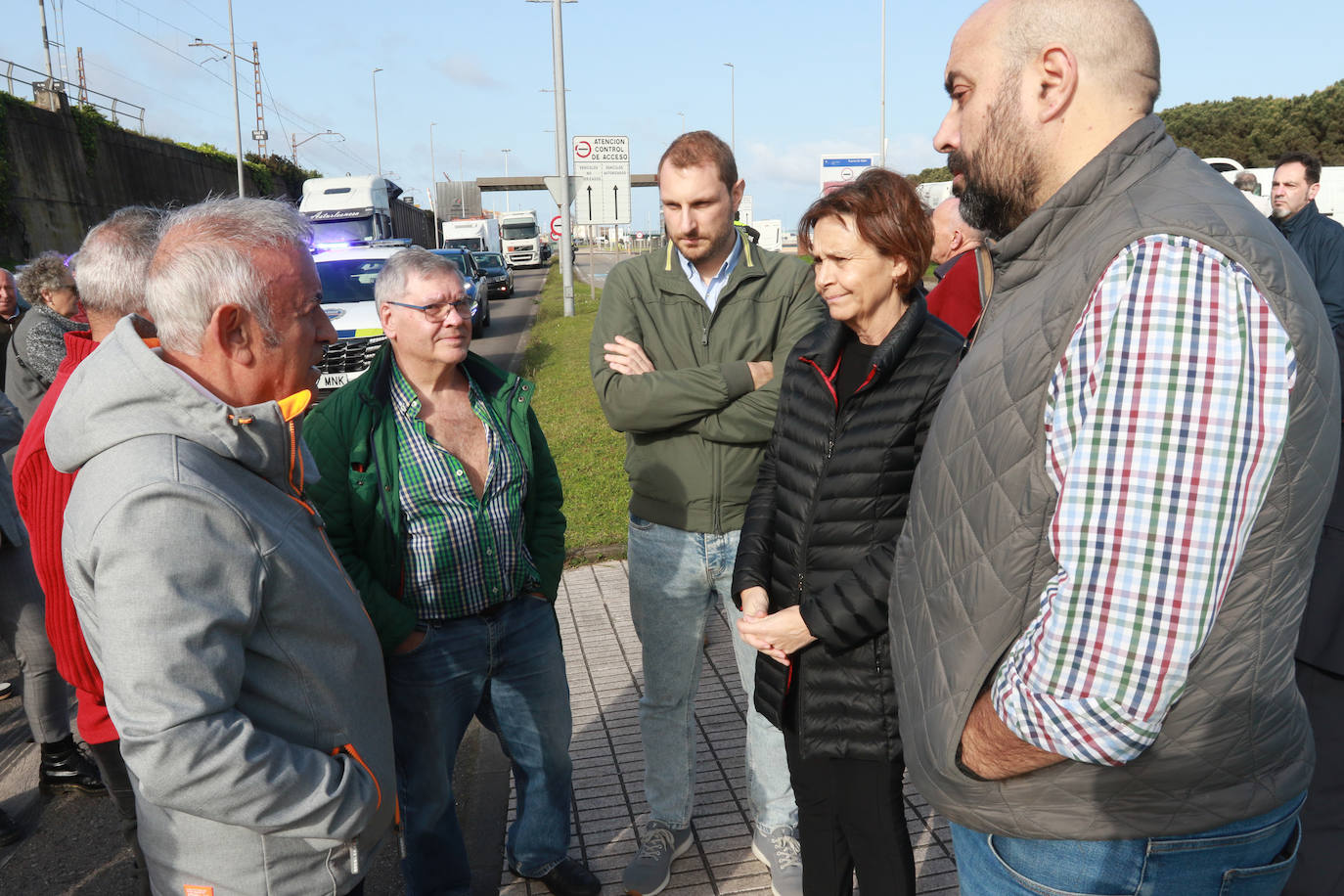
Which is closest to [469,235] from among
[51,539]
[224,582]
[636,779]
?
[636,779]

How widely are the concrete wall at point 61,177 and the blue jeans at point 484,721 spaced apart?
896 inches

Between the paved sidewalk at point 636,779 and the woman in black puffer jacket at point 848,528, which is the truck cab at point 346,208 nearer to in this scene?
the paved sidewalk at point 636,779

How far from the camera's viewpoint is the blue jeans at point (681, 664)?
3150 mm

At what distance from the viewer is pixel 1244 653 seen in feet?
4.33

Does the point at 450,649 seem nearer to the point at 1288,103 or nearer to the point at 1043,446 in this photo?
the point at 1043,446

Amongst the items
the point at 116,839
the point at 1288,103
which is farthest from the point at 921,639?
the point at 1288,103

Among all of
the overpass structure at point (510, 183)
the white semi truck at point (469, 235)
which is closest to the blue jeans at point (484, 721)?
the white semi truck at point (469, 235)

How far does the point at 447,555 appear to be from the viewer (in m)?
2.81

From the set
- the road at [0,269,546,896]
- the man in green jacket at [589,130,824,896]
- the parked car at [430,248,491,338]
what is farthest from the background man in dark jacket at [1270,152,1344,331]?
the parked car at [430,248,491,338]

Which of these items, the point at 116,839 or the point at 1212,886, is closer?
the point at 1212,886

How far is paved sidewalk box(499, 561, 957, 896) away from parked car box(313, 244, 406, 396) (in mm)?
7640

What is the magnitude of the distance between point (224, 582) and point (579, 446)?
8.25 meters

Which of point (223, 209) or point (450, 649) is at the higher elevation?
point (223, 209)

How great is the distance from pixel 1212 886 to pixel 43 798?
14.2ft
